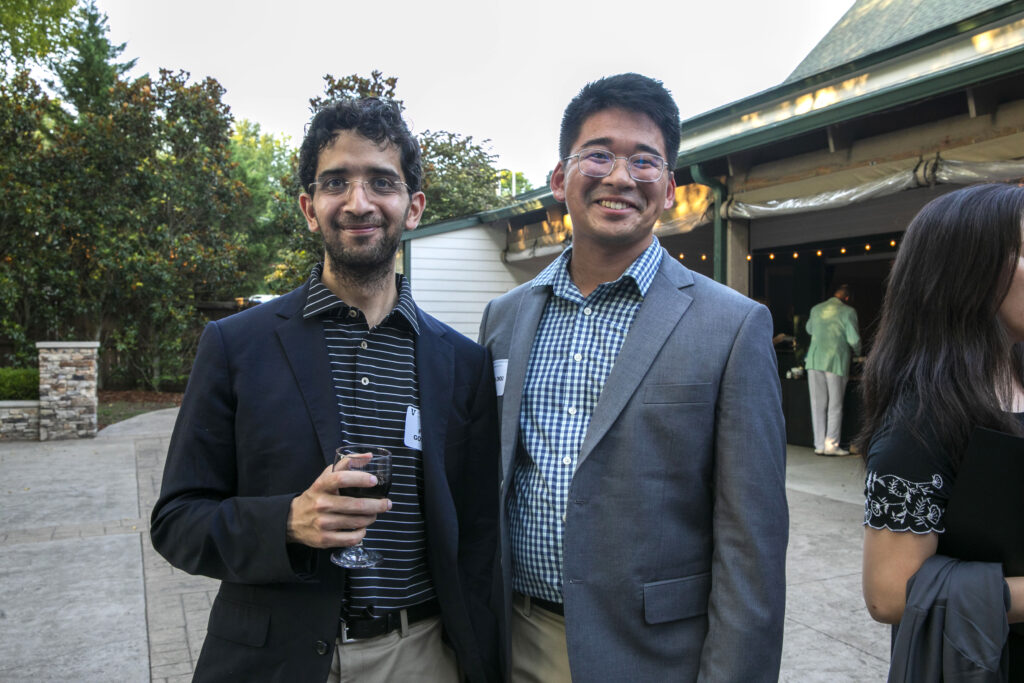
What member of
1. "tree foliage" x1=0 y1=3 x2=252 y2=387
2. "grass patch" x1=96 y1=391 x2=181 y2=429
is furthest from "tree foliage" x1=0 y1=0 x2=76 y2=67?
"grass patch" x1=96 y1=391 x2=181 y2=429

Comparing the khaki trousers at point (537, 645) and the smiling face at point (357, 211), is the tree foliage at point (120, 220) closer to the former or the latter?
the smiling face at point (357, 211)

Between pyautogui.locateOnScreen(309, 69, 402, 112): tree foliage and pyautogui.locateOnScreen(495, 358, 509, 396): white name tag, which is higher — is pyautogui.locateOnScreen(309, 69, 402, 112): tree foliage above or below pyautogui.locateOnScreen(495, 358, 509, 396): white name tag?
above

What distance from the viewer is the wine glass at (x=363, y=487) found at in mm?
1476

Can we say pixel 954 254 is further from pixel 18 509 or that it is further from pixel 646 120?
pixel 18 509

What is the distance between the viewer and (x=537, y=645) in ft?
6.24

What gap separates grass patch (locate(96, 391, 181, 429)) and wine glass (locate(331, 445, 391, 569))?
12.2 meters

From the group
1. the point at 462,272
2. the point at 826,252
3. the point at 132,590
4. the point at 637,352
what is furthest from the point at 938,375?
the point at 462,272

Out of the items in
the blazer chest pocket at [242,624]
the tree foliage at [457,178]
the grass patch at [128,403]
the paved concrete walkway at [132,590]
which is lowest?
the paved concrete walkway at [132,590]

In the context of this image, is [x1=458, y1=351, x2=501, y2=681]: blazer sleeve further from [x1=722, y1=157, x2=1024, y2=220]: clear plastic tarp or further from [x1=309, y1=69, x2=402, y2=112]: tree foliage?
[x1=309, y1=69, x2=402, y2=112]: tree foliage

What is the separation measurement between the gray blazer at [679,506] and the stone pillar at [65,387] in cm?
1080

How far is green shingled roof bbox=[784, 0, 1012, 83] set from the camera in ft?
38.9


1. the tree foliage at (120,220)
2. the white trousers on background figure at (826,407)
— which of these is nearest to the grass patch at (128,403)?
the tree foliage at (120,220)

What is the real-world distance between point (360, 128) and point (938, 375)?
1485 mm

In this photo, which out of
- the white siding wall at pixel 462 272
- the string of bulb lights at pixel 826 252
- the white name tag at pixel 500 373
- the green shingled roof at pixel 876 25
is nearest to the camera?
the white name tag at pixel 500 373
